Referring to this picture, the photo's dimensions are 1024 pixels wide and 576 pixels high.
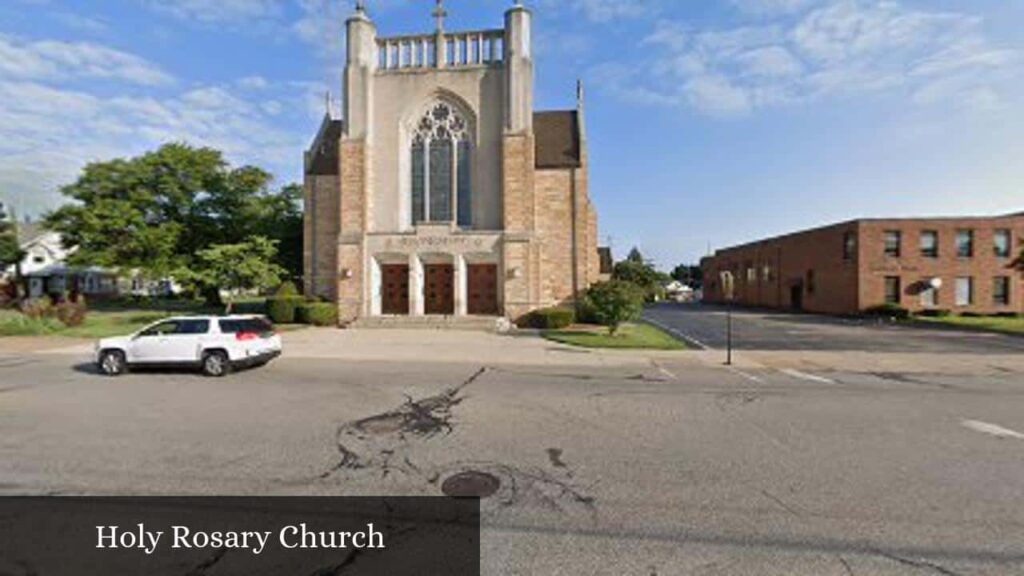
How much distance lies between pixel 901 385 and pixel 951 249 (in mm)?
30976

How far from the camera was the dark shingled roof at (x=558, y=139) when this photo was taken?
2783cm

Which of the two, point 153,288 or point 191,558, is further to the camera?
point 153,288

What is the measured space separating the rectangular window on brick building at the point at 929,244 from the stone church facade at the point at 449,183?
23.5 meters

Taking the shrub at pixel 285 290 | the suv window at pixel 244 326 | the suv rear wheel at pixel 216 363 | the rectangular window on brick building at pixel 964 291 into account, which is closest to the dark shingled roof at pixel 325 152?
the shrub at pixel 285 290

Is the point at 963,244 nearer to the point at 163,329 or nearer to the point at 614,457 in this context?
the point at 614,457

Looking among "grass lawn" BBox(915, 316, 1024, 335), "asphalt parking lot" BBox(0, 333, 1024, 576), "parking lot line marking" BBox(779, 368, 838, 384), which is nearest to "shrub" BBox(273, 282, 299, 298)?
"asphalt parking lot" BBox(0, 333, 1024, 576)

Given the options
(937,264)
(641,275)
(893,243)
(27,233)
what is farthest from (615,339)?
(27,233)

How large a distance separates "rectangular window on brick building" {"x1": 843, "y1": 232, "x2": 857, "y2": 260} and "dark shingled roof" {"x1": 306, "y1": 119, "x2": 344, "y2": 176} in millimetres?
33873

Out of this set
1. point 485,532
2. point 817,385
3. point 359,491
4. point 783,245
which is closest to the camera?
point 485,532

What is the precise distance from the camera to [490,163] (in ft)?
89.6

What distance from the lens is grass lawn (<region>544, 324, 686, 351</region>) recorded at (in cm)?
1756

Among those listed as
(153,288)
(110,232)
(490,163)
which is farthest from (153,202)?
(490,163)

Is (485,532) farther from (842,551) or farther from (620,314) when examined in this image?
(620,314)

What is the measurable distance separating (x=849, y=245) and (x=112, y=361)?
132 ft
